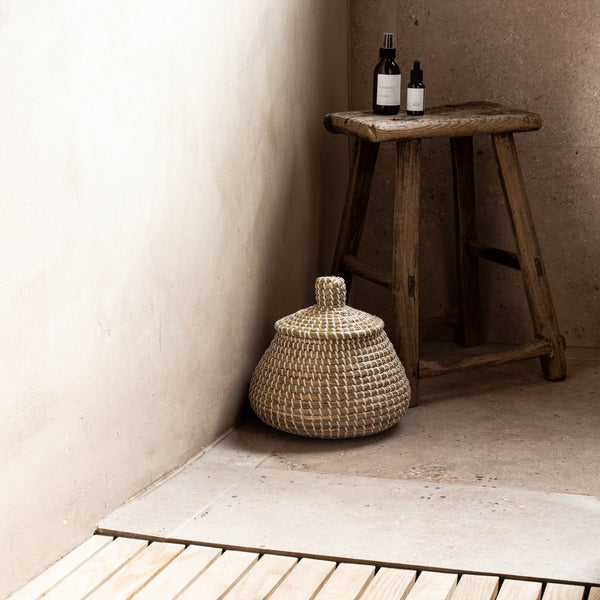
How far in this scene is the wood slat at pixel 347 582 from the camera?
5.05ft

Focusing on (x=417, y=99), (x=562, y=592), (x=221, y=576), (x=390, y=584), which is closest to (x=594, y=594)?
(x=562, y=592)

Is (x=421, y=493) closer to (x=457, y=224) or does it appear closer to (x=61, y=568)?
(x=61, y=568)

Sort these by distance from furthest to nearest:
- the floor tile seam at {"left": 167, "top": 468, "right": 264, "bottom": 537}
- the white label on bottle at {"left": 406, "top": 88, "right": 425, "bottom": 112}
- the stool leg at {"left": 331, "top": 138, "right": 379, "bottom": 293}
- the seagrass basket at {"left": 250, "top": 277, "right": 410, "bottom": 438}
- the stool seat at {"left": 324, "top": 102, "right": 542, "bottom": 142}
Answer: the stool leg at {"left": 331, "top": 138, "right": 379, "bottom": 293}
the white label on bottle at {"left": 406, "top": 88, "right": 425, "bottom": 112}
the stool seat at {"left": 324, "top": 102, "right": 542, "bottom": 142}
the seagrass basket at {"left": 250, "top": 277, "right": 410, "bottom": 438}
the floor tile seam at {"left": 167, "top": 468, "right": 264, "bottom": 537}

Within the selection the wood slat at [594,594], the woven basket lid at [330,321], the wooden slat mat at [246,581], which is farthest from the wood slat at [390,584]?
the woven basket lid at [330,321]

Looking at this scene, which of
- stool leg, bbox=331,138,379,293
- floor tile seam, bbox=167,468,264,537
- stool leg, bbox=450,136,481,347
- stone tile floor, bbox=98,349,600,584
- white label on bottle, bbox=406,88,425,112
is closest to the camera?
stone tile floor, bbox=98,349,600,584

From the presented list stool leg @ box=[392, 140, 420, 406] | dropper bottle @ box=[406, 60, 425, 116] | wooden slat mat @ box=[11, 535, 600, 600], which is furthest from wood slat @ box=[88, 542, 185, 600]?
dropper bottle @ box=[406, 60, 425, 116]

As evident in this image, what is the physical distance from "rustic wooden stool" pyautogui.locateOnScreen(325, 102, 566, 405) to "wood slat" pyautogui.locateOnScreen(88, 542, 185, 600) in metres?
0.93

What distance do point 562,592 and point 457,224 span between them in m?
1.50

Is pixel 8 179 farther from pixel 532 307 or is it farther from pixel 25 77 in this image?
pixel 532 307

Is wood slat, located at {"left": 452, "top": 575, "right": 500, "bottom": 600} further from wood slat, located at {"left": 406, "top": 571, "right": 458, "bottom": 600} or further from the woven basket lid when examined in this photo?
the woven basket lid

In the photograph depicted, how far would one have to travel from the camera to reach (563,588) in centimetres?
153

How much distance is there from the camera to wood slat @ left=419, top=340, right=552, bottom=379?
2.50 metres

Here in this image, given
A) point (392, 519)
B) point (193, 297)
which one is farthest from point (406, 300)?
point (392, 519)

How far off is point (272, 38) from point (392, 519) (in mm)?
1240
